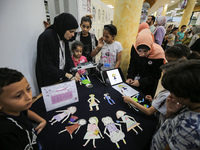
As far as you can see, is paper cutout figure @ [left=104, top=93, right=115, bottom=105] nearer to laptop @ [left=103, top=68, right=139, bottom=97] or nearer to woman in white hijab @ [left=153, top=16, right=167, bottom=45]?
laptop @ [left=103, top=68, right=139, bottom=97]

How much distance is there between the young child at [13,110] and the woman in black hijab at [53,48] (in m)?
0.72

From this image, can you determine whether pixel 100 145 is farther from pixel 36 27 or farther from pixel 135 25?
pixel 135 25

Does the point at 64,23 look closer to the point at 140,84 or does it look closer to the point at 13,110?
the point at 13,110

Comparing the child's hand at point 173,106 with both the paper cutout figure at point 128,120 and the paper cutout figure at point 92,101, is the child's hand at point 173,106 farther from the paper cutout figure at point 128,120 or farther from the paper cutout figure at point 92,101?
the paper cutout figure at point 92,101

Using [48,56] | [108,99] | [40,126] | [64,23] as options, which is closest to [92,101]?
[108,99]

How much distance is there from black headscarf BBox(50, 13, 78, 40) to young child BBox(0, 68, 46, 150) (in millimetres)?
958

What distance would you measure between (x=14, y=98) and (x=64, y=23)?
3.62 ft

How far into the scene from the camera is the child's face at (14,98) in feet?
1.91

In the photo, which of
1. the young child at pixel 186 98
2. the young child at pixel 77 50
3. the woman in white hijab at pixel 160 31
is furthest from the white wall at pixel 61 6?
the young child at pixel 186 98

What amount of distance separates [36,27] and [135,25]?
1.92 m

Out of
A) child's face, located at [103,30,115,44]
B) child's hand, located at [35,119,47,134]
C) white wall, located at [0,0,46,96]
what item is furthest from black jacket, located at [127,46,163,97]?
white wall, located at [0,0,46,96]

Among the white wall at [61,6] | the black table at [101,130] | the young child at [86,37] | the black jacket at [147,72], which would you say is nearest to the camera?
the black table at [101,130]

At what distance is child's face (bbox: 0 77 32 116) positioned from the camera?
0.58 meters

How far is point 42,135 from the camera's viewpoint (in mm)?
786
